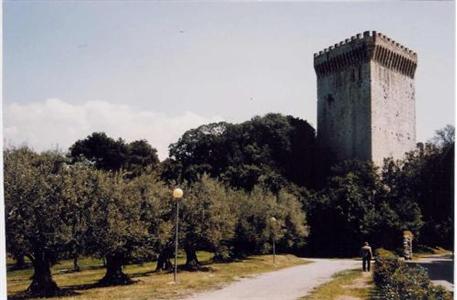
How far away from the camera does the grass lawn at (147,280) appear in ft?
61.6

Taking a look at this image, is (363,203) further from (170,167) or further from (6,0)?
(6,0)

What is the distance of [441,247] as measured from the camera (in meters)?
43.2

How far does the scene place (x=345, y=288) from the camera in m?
20.0

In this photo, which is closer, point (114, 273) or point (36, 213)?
point (36, 213)

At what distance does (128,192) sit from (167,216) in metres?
5.82

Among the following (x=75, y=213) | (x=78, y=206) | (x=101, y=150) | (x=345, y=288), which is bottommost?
(x=345, y=288)

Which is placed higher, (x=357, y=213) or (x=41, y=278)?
(x=357, y=213)

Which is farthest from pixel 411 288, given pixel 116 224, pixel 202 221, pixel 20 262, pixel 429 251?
pixel 429 251

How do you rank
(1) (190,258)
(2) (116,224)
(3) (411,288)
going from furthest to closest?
(1) (190,258)
(2) (116,224)
(3) (411,288)

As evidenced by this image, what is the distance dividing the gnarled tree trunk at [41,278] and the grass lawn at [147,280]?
720 mm

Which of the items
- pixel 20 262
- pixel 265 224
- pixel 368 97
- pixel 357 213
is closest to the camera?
pixel 20 262

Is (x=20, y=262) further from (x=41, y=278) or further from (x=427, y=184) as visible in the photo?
(x=427, y=184)

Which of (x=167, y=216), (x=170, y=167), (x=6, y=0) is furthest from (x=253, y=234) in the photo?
(x=6, y=0)

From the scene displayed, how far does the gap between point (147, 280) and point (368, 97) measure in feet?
113
